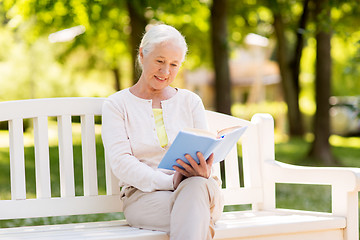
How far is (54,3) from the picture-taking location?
777 cm

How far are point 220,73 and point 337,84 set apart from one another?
20.3m

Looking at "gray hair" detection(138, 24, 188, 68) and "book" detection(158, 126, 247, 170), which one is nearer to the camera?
"book" detection(158, 126, 247, 170)

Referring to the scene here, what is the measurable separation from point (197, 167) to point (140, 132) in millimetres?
498

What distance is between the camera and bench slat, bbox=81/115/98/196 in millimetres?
3727

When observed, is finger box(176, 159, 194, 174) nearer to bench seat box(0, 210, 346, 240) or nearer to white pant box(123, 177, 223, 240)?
white pant box(123, 177, 223, 240)

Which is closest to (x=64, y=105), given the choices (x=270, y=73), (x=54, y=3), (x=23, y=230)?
(x=23, y=230)

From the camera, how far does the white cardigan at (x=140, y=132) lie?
329 cm

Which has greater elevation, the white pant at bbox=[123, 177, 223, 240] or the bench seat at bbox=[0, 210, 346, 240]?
the white pant at bbox=[123, 177, 223, 240]

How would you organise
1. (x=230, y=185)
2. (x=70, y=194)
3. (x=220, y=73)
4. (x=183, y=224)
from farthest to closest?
(x=220, y=73)
(x=230, y=185)
(x=70, y=194)
(x=183, y=224)

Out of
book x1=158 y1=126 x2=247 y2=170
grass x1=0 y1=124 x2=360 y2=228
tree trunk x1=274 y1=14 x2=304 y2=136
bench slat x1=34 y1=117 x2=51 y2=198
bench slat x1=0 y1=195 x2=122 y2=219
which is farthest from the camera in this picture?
tree trunk x1=274 y1=14 x2=304 y2=136

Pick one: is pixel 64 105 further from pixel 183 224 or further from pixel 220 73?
pixel 220 73

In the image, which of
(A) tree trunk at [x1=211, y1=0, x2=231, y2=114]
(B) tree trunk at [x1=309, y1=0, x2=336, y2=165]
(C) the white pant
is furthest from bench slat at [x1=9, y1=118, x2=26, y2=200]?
(B) tree trunk at [x1=309, y1=0, x2=336, y2=165]

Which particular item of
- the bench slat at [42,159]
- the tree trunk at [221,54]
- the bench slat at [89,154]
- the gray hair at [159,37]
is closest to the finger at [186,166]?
the gray hair at [159,37]

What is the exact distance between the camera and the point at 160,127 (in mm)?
3523
